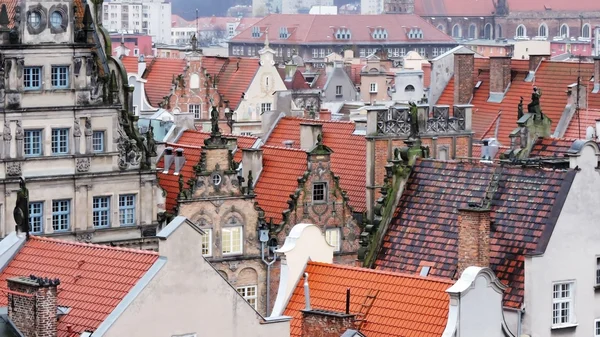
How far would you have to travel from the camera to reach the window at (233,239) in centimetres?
6222

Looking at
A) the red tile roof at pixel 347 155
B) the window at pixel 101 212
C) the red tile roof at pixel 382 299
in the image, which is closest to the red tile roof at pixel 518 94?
the red tile roof at pixel 347 155

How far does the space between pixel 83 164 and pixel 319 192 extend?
8.66 m

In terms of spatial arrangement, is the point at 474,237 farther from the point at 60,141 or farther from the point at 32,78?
the point at 32,78

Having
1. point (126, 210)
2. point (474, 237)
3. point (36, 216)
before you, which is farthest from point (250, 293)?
point (474, 237)

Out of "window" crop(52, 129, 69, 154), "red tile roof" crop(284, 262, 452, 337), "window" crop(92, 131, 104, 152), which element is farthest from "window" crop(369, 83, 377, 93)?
"red tile roof" crop(284, 262, 452, 337)

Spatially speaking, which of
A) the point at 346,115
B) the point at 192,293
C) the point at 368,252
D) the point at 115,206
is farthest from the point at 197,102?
the point at 192,293

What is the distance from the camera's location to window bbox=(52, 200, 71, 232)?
66.1 metres

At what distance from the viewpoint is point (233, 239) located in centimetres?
6238

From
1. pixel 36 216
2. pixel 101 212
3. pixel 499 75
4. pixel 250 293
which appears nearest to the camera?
pixel 250 293

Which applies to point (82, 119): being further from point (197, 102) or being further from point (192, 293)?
point (197, 102)

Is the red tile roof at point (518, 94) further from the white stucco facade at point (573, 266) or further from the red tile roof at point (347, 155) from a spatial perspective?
the white stucco facade at point (573, 266)

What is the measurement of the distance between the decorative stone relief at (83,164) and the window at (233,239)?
7.21 meters

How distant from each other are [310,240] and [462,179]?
5.59m

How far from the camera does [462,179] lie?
49.1 m
